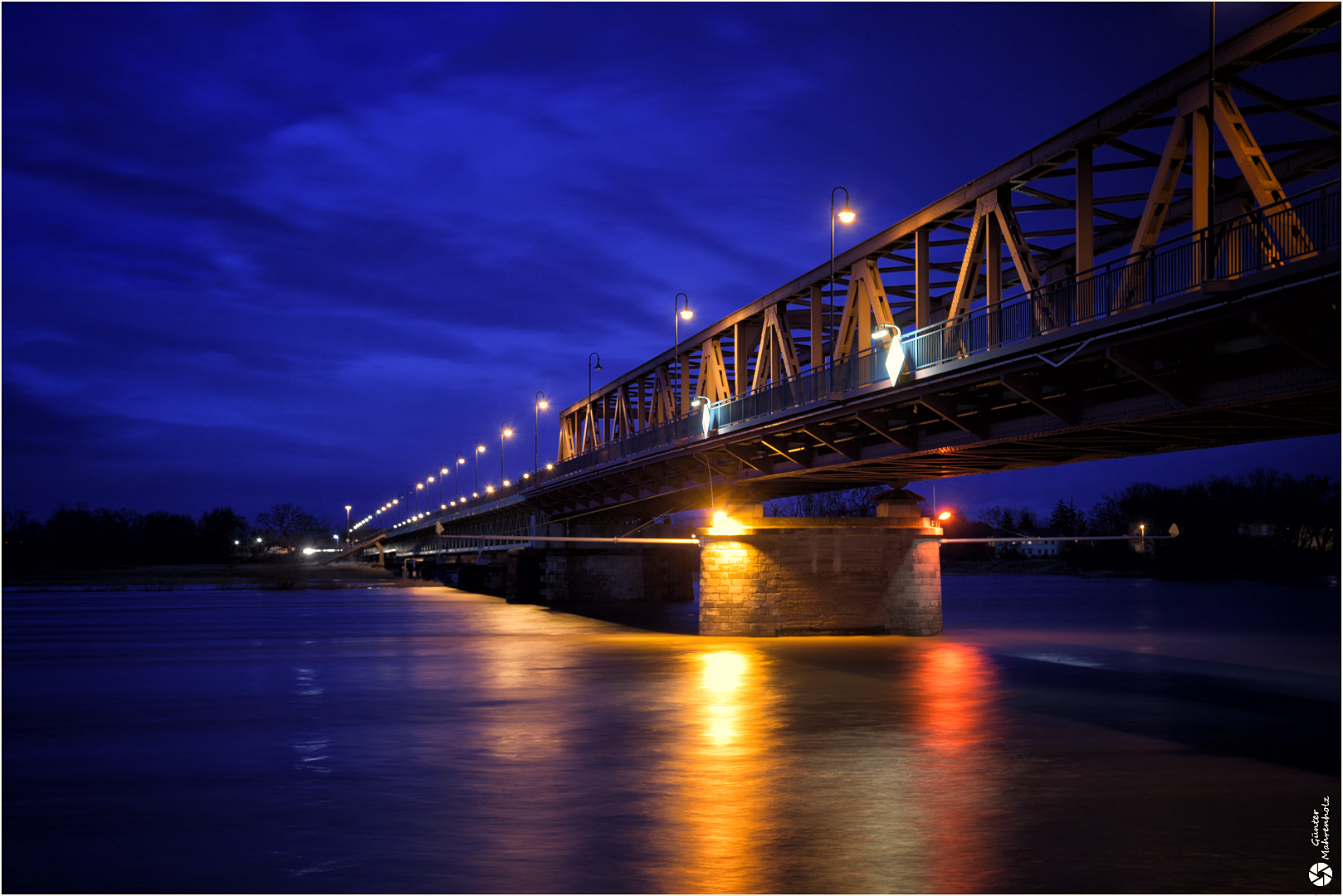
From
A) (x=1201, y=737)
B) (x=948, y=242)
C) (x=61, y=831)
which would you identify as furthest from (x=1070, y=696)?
(x=61, y=831)

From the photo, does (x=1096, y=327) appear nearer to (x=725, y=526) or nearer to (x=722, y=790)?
(x=722, y=790)

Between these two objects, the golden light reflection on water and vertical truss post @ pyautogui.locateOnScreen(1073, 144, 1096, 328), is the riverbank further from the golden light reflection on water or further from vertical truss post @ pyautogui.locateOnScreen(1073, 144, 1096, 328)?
vertical truss post @ pyautogui.locateOnScreen(1073, 144, 1096, 328)

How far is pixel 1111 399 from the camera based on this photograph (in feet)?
95.0

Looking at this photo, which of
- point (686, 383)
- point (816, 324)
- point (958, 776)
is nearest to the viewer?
point (958, 776)

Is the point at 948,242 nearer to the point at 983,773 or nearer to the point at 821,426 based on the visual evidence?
the point at 821,426

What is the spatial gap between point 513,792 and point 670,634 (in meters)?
35.7

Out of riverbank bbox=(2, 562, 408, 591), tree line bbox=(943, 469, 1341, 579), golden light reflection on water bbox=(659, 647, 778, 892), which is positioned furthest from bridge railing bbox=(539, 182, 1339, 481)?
tree line bbox=(943, 469, 1341, 579)

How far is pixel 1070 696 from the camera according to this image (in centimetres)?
2962

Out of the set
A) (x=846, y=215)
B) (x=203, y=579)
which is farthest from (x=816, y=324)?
(x=203, y=579)

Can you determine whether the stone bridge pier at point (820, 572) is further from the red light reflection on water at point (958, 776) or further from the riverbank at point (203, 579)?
the riverbank at point (203, 579)

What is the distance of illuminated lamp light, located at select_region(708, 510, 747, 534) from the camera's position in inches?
1818

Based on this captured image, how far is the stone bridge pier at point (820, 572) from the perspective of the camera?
46094mm

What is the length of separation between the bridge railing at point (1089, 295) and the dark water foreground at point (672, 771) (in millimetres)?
8808

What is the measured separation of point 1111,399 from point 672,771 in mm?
16140
